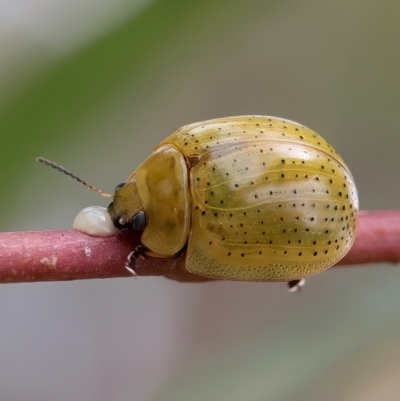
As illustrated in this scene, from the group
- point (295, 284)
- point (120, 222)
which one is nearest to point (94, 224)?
point (120, 222)

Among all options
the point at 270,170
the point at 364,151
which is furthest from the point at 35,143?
the point at 364,151

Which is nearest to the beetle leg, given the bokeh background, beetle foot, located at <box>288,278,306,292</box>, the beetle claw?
the beetle claw

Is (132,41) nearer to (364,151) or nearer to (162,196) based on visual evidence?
(162,196)

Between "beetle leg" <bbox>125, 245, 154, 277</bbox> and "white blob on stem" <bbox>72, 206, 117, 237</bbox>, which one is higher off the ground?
"white blob on stem" <bbox>72, 206, 117, 237</bbox>

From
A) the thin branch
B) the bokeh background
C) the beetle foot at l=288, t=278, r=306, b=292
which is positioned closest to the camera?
the thin branch

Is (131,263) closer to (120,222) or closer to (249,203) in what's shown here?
(120,222)

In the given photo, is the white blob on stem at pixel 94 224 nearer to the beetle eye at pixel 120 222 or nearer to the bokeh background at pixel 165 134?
the beetle eye at pixel 120 222

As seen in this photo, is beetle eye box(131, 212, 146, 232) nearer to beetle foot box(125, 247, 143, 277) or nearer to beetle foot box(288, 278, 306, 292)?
beetle foot box(125, 247, 143, 277)
